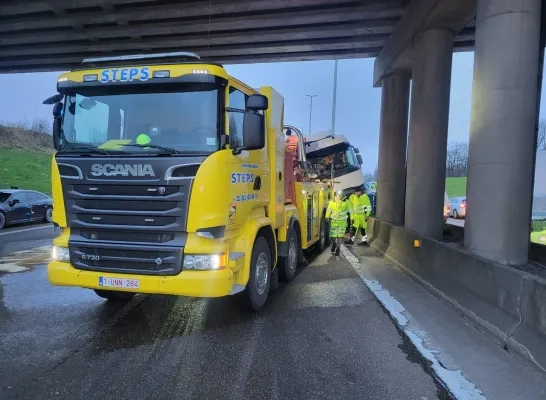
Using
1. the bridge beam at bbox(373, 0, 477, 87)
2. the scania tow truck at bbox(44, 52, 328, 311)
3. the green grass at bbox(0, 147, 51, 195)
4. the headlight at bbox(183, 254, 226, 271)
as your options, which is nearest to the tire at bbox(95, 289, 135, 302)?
the scania tow truck at bbox(44, 52, 328, 311)

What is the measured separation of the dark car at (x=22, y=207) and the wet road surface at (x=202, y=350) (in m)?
10.5

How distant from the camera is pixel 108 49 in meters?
16.2

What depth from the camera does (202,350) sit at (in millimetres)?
4391

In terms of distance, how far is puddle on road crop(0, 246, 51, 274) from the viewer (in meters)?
8.41

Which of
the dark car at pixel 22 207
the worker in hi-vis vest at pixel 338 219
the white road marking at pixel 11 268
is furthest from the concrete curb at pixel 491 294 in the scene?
the dark car at pixel 22 207

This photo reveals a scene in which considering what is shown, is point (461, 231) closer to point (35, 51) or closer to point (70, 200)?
point (70, 200)

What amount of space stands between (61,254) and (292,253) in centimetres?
396

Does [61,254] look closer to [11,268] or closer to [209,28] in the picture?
[11,268]

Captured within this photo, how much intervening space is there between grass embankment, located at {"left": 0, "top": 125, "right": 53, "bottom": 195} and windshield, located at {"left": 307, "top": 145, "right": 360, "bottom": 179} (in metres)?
19.9

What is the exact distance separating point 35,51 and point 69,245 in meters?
15.1

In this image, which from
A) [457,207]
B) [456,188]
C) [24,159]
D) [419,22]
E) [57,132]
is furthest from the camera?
[456,188]

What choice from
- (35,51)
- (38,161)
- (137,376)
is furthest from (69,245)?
(38,161)

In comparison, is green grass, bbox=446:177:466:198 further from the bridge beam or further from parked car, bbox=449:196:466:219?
the bridge beam

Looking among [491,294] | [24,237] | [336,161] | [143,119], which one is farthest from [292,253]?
[336,161]
